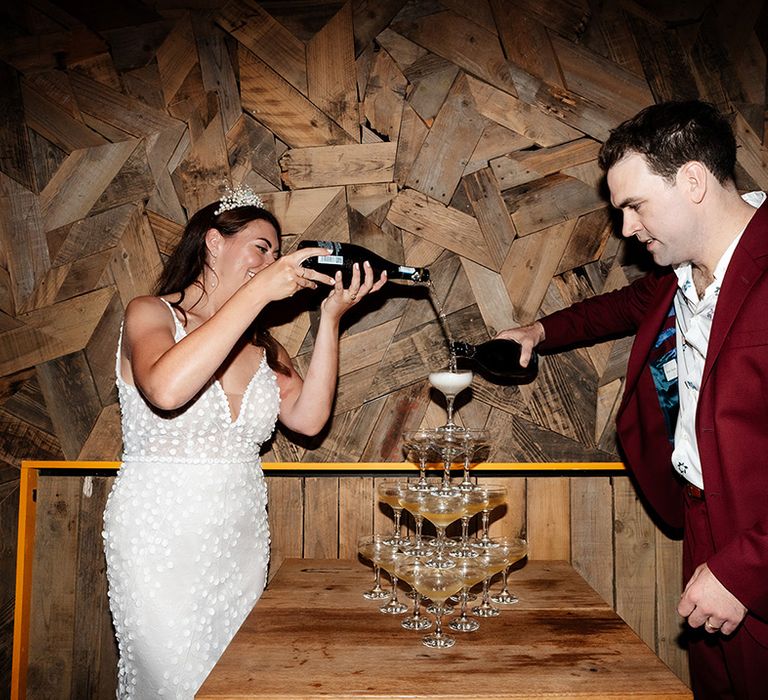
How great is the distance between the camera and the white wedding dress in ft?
6.68

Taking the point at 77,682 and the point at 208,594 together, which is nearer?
the point at 208,594

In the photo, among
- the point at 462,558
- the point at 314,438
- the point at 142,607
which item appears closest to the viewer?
the point at 462,558

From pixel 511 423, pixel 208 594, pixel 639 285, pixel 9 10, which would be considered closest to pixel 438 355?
pixel 511 423

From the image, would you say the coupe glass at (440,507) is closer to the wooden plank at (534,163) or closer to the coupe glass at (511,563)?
the coupe glass at (511,563)

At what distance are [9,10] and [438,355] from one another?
209cm

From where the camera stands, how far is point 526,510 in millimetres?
2543

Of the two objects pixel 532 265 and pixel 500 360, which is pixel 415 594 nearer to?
pixel 500 360

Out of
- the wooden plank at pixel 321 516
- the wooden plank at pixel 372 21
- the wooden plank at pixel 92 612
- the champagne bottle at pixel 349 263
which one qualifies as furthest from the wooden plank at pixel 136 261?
the wooden plank at pixel 372 21

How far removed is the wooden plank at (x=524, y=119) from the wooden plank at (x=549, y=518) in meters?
1.27

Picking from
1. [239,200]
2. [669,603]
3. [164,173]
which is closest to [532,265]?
A: [239,200]

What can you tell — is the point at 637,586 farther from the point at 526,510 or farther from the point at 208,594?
the point at 208,594

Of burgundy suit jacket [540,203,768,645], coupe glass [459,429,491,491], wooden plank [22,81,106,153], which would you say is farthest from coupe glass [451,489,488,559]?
wooden plank [22,81,106,153]

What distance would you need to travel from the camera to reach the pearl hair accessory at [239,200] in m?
2.40

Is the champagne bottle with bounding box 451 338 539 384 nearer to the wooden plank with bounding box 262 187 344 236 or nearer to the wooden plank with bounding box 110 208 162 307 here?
the wooden plank with bounding box 262 187 344 236
